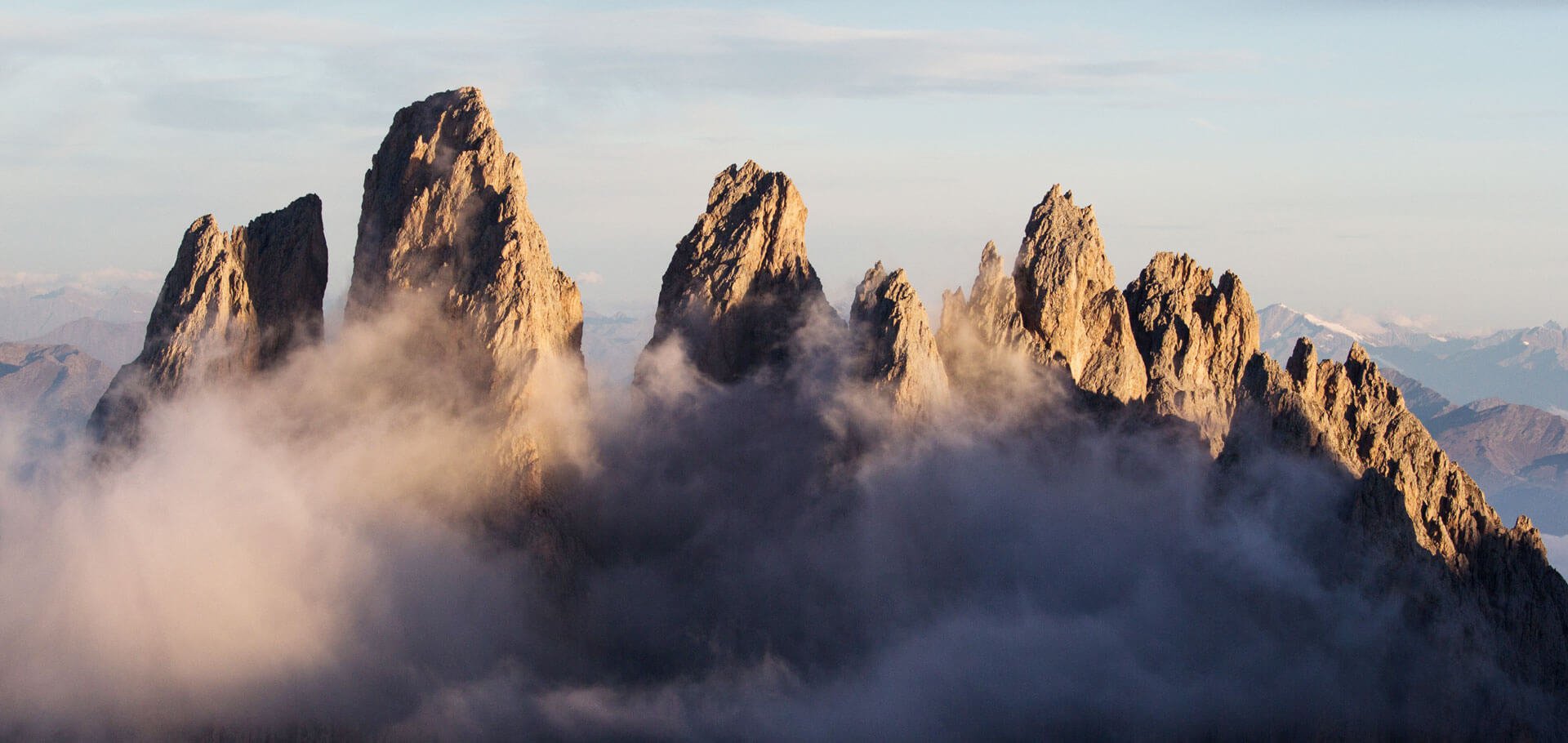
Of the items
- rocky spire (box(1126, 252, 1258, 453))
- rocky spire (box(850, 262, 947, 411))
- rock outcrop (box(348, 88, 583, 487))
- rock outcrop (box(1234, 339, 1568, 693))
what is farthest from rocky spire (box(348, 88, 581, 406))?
rock outcrop (box(1234, 339, 1568, 693))

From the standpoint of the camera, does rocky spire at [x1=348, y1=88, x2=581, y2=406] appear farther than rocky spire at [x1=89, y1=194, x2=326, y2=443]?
No

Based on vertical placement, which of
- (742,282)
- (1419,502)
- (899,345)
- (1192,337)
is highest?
(742,282)

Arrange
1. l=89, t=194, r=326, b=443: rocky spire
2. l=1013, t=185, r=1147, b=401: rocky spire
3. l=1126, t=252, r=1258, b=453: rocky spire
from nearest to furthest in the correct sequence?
1. l=89, t=194, r=326, b=443: rocky spire
2. l=1013, t=185, r=1147, b=401: rocky spire
3. l=1126, t=252, r=1258, b=453: rocky spire

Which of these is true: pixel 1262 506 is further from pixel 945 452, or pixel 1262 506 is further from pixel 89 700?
pixel 89 700

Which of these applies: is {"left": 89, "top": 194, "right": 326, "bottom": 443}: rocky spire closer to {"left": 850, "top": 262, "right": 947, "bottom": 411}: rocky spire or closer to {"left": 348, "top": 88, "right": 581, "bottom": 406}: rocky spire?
{"left": 348, "top": 88, "right": 581, "bottom": 406}: rocky spire

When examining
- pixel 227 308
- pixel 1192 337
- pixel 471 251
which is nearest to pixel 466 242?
pixel 471 251

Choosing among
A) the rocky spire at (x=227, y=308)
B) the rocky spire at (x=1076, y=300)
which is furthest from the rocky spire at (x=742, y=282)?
the rocky spire at (x=227, y=308)

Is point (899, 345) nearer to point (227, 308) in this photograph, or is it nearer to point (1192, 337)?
point (1192, 337)

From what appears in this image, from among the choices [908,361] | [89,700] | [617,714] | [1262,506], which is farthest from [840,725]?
[89,700]
